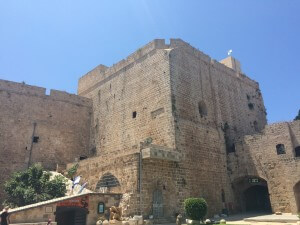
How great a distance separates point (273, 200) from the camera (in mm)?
15844

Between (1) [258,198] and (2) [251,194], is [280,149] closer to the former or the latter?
(2) [251,194]

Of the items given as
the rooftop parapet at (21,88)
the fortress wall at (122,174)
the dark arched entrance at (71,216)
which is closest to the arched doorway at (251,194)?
the fortress wall at (122,174)

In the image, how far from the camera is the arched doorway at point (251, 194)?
17812 millimetres

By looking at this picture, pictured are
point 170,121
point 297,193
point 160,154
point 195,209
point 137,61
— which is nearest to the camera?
point 195,209

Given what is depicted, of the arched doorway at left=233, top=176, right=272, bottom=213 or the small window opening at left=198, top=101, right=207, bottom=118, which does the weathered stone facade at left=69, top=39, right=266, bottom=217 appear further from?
the arched doorway at left=233, top=176, right=272, bottom=213

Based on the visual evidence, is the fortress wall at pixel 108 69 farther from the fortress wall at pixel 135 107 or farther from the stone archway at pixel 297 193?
the stone archway at pixel 297 193

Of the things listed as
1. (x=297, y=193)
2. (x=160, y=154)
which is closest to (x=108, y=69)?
(x=160, y=154)

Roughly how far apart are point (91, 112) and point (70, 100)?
2.11 meters

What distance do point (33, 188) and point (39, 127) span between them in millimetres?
6948

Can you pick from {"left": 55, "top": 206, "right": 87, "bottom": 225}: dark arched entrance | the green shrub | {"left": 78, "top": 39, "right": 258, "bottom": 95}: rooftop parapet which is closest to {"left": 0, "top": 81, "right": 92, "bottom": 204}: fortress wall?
{"left": 78, "top": 39, "right": 258, "bottom": 95}: rooftop parapet

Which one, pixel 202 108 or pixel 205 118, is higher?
pixel 202 108

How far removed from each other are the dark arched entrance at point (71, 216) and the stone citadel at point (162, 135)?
1967mm

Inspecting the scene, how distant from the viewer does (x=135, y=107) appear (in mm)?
18781

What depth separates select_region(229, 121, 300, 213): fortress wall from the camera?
15430 millimetres
